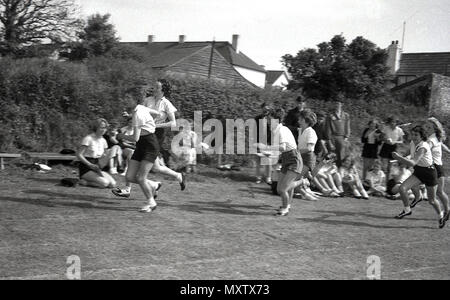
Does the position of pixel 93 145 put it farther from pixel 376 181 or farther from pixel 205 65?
pixel 205 65

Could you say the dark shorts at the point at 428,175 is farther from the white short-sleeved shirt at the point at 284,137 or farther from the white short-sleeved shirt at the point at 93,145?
the white short-sleeved shirt at the point at 93,145

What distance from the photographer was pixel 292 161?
28.9 ft

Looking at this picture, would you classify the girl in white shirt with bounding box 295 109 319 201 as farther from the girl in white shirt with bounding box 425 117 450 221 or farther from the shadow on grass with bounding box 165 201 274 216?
the girl in white shirt with bounding box 425 117 450 221

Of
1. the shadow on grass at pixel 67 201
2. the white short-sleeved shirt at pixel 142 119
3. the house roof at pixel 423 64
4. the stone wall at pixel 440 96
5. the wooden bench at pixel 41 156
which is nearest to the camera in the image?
the white short-sleeved shirt at pixel 142 119

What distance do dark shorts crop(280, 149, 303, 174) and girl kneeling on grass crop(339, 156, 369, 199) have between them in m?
3.78

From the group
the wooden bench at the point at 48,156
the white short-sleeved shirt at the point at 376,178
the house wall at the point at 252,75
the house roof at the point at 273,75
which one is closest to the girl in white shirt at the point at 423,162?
the white short-sleeved shirt at the point at 376,178

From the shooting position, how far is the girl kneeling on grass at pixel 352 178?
1216cm

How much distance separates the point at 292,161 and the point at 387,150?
5.65 metres

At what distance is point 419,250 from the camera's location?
290 inches

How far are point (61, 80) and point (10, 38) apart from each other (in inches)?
945

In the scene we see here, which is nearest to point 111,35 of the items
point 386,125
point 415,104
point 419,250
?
point 415,104

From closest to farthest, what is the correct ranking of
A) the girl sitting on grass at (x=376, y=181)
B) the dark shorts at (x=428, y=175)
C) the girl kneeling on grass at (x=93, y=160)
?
the dark shorts at (x=428, y=175) < the girl kneeling on grass at (x=93, y=160) < the girl sitting on grass at (x=376, y=181)

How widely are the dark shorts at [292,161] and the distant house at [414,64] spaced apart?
2935cm
